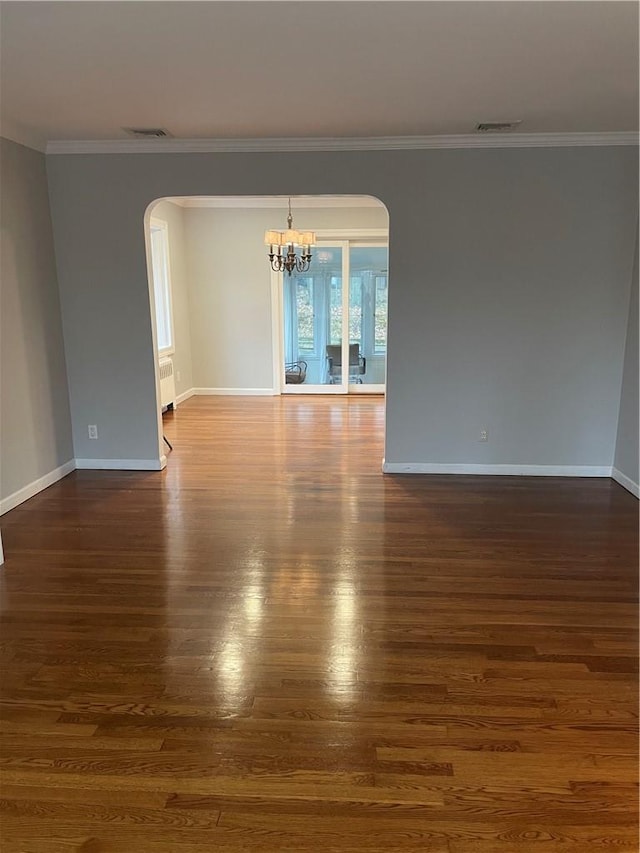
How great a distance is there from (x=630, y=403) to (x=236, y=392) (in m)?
5.51

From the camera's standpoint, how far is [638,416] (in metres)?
4.35

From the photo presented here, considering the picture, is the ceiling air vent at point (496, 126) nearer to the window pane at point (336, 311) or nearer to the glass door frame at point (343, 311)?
the glass door frame at point (343, 311)

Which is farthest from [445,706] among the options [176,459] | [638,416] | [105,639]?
[176,459]

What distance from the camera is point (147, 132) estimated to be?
13.5 feet

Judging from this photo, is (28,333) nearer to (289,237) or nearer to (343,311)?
(289,237)

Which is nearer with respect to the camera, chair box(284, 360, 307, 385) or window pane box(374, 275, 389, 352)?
window pane box(374, 275, 389, 352)

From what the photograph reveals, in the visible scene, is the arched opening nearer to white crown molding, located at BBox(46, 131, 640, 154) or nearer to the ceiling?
white crown molding, located at BBox(46, 131, 640, 154)

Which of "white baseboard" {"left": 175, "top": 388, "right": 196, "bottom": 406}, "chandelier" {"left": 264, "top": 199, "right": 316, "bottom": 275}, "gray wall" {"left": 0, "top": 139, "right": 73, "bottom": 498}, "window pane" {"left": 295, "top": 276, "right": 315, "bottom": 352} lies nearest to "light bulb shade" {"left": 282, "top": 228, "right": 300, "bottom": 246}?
"chandelier" {"left": 264, "top": 199, "right": 316, "bottom": 275}

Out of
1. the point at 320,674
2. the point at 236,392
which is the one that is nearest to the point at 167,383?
the point at 236,392

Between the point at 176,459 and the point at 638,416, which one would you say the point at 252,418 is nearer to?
the point at 176,459

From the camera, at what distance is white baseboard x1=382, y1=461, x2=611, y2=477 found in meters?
4.87

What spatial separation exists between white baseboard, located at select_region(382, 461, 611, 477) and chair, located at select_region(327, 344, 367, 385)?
3.95m

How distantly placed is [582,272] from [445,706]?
11.8 ft

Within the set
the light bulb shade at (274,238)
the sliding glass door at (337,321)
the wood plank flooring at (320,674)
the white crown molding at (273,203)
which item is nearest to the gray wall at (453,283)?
the wood plank flooring at (320,674)
